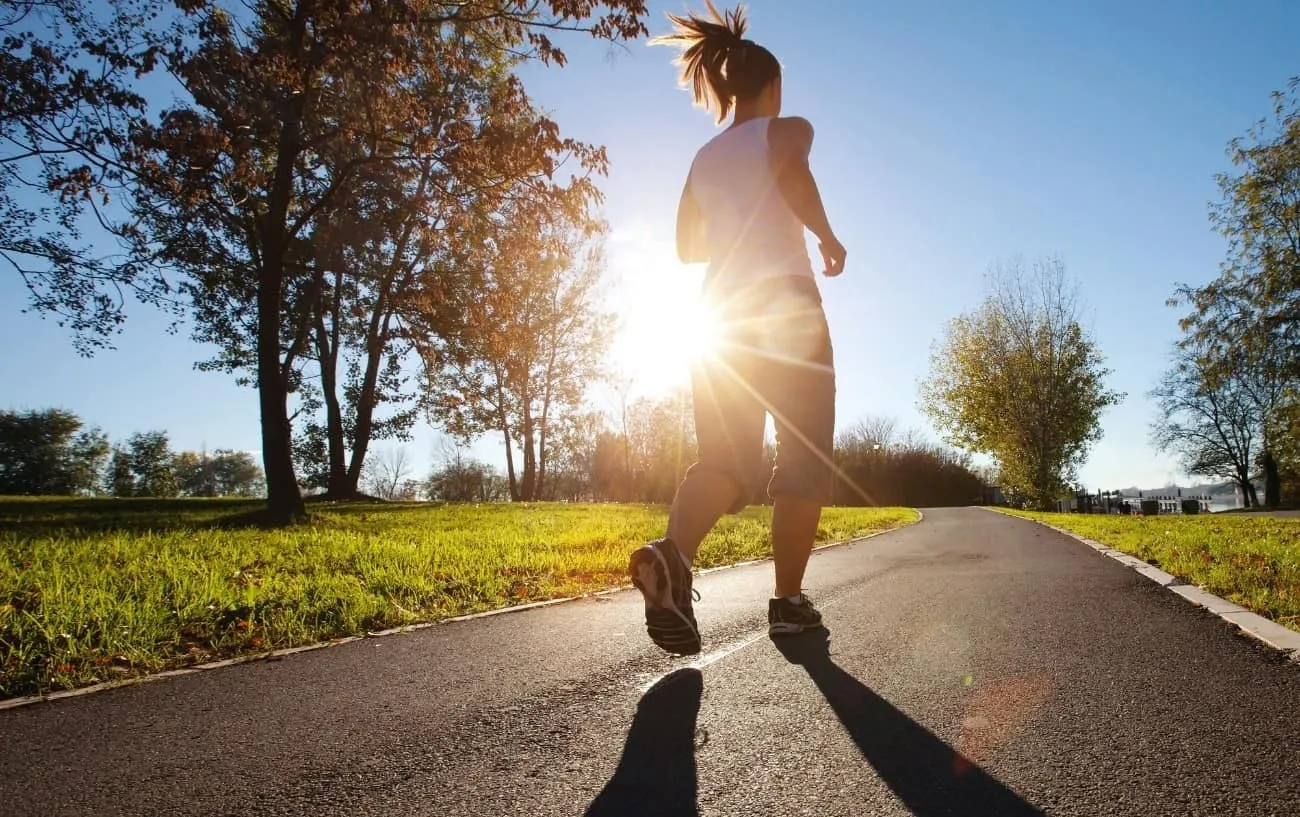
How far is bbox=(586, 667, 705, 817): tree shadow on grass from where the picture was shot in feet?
4.87

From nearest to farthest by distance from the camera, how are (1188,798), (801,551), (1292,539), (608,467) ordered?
(1188,798) < (801,551) < (1292,539) < (608,467)

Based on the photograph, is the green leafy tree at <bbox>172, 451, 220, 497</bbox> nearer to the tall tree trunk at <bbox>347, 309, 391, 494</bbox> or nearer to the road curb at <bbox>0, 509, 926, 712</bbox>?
the tall tree trunk at <bbox>347, 309, 391, 494</bbox>

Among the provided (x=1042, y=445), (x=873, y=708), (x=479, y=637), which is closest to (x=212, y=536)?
(x=479, y=637)

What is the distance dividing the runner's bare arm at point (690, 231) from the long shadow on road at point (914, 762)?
6.44ft

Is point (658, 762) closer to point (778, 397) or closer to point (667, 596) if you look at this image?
point (667, 596)

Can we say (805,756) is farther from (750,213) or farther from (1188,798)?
(750,213)

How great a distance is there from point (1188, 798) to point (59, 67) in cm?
1381

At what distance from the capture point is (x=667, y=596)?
2434 mm

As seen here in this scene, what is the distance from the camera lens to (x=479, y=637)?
333cm

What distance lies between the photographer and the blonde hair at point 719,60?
3.25 m

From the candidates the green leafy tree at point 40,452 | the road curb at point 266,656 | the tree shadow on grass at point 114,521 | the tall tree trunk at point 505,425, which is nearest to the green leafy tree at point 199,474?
the green leafy tree at point 40,452

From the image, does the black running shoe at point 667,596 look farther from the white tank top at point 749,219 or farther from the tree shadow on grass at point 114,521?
the tree shadow on grass at point 114,521

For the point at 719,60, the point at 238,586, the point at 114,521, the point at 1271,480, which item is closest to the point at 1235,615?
the point at 719,60

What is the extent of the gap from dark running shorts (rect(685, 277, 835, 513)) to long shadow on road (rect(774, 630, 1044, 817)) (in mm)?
816
